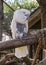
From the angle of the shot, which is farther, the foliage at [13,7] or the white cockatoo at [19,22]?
the foliage at [13,7]

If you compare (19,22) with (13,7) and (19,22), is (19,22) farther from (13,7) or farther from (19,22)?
(13,7)

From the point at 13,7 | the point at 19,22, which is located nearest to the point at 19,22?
the point at 19,22

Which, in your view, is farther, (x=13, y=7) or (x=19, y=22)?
(x=13, y=7)

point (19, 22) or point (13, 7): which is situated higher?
point (13, 7)

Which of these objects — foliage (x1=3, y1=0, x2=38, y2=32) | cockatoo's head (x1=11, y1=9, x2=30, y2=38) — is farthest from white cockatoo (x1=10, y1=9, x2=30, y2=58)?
foliage (x1=3, y1=0, x2=38, y2=32)

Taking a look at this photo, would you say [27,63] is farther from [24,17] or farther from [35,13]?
[35,13]

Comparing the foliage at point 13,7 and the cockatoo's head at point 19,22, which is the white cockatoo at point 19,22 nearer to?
the cockatoo's head at point 19,22

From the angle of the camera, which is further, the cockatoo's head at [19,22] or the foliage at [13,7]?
the foliage at [13,7]

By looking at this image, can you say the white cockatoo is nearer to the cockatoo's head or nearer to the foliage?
the cockatoo's head

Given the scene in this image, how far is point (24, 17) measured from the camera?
3.63 metres

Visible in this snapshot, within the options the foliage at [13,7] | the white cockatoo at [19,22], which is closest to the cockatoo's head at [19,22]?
the white cockatoo at [19,22]

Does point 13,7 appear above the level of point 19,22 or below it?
above

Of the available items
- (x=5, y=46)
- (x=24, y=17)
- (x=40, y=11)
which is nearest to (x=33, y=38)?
(x=5, y=46)

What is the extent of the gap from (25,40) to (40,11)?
156 inches
